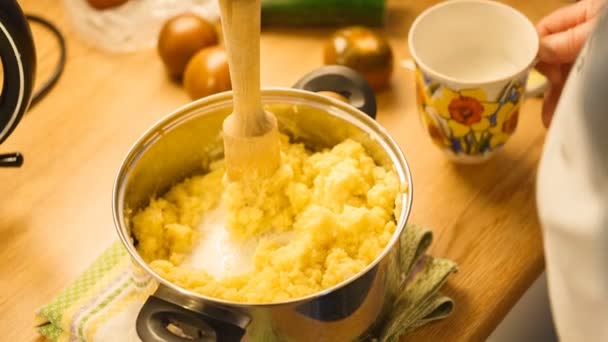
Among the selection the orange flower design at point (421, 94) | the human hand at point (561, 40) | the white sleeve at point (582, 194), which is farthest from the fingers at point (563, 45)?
the white sleeve at point (582, 194)

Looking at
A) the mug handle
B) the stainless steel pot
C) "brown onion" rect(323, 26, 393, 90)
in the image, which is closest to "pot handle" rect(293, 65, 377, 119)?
the stainless steel pot

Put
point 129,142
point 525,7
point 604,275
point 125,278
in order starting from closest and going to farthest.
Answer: point 604,275 → point 125,278 → point 129,142 → point 525,7

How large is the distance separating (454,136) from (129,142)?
1.15ft

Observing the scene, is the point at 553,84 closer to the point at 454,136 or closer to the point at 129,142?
the point at 454,136

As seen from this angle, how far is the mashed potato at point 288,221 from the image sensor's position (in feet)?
1.77

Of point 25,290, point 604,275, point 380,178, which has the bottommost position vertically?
point 25,290

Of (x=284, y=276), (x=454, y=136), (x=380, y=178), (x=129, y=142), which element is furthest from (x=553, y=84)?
(x=129, y=142)

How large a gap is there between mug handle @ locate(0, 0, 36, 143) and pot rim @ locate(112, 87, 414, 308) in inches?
4.4

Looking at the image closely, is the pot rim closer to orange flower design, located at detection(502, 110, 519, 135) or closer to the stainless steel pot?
the stainless steel pot

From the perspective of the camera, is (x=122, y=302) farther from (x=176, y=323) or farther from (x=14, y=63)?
(x=14, y=63)

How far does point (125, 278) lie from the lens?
62cm

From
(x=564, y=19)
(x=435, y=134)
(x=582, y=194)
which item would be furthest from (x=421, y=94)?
(x=582, y=194)

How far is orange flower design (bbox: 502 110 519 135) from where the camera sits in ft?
2.27

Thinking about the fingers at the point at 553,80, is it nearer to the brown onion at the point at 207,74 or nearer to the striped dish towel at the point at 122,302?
the striped dish towel at the point at 122,302
